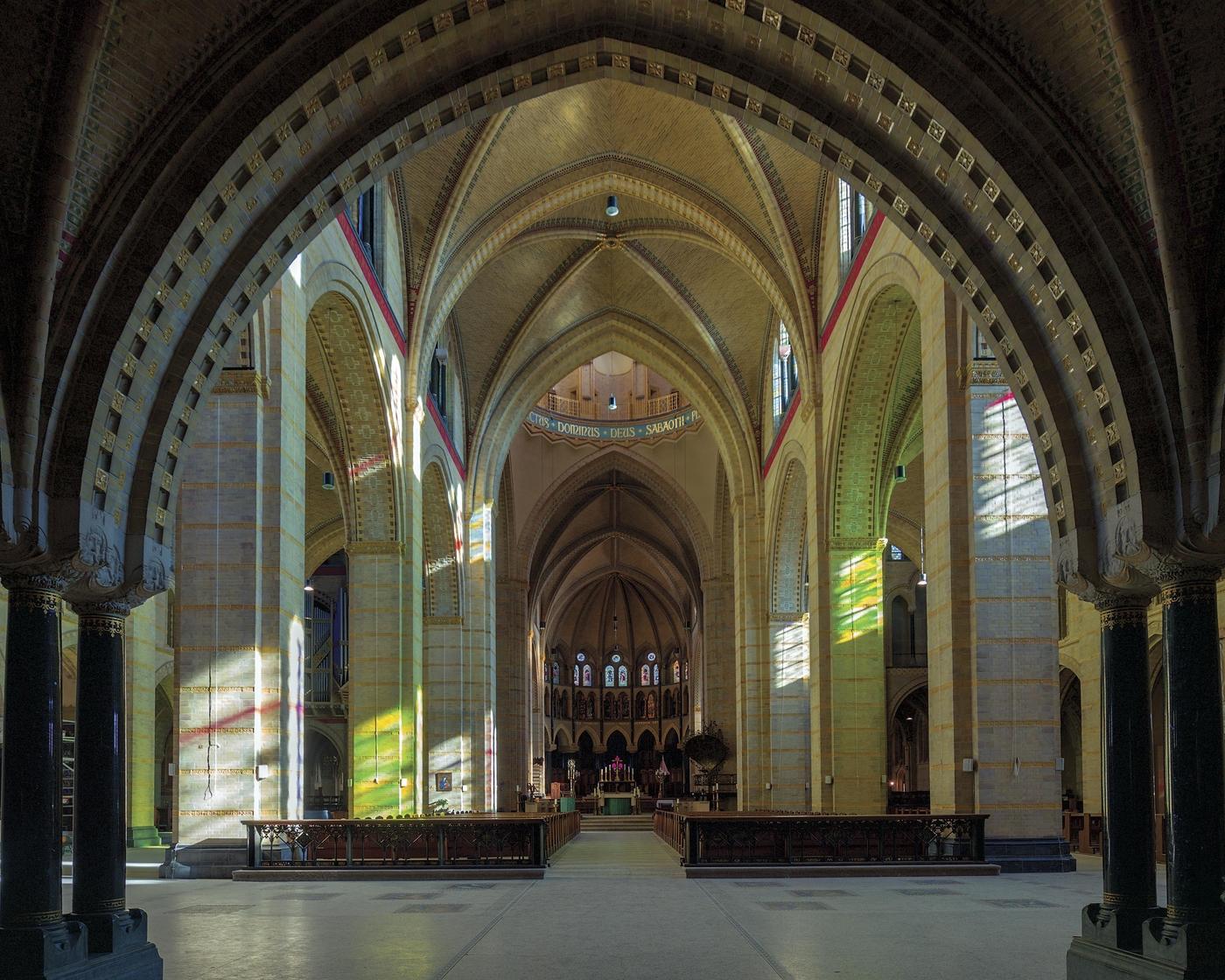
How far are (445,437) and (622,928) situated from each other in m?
21.1

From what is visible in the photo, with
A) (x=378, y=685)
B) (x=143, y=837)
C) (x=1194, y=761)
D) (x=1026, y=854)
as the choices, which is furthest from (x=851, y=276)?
(x=143, y=837)

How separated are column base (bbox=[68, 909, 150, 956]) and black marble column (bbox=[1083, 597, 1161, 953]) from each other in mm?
6831

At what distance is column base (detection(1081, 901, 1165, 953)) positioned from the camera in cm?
834

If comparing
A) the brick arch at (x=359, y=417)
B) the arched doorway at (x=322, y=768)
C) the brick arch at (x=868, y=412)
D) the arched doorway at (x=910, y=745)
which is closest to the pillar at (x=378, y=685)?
the brick arch at (x=359, y=417)

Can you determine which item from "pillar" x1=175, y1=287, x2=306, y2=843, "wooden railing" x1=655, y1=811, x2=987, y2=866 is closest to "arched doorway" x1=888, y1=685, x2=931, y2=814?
"wooden railing" x1=655, y1=811, x2=987, y2=866

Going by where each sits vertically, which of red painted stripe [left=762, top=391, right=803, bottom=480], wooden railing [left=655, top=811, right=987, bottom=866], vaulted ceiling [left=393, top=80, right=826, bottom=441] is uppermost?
vaulted ceiling [left=393, top=80, right=826, bottom=441]

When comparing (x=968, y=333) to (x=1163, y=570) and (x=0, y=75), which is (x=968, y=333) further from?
(x=0, y=75)

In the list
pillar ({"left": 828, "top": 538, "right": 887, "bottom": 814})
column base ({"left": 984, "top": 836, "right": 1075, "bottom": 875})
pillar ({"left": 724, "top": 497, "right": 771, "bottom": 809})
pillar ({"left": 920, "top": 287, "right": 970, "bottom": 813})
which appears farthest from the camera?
pillar ({"left": 724, "top": 497, "right": 771, "bottom": 809})

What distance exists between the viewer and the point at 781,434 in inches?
1210

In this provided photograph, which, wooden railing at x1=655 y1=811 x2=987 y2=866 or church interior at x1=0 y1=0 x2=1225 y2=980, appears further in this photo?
wooden railing at x1=655 y1=811 x2=987 y2=866

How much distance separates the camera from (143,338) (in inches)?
381

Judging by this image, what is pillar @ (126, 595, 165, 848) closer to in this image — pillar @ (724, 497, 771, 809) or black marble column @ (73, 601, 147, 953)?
Result: black marble column @ (73, 601, 147, 953)

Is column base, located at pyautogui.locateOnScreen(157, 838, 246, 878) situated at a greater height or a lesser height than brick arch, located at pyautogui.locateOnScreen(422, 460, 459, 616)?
lesser

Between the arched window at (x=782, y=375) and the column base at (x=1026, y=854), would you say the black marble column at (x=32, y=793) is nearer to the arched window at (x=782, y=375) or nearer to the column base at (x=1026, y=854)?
the column base at (x=1026, y=854)
